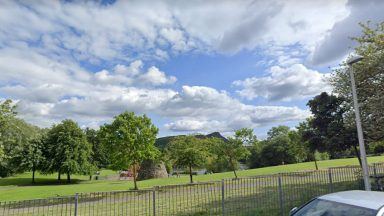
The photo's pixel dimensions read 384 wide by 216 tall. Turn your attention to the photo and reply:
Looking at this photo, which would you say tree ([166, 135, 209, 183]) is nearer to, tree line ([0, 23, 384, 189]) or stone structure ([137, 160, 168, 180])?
tree line ([0, 23, 384, 189])

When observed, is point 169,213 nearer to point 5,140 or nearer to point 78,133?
point 5,140

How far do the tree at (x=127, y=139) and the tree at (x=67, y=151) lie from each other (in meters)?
28.6

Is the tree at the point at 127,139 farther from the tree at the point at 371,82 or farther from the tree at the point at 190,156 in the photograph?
the tree at the point at 371,82

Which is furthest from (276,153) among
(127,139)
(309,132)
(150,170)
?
(127,139)

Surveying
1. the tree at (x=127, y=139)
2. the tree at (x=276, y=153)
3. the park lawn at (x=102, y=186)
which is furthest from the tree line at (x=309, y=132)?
the tree at (x=276, y=153)

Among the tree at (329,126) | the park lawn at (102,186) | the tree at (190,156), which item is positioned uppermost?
the tree at (329,126)

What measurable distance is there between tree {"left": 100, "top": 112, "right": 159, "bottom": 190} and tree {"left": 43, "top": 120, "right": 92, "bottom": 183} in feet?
93.9

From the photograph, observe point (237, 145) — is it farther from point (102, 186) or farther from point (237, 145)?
point (102, 186)

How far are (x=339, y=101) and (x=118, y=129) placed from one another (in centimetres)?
1494

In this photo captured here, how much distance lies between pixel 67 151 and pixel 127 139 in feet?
101

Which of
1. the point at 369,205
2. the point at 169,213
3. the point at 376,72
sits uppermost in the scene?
the point at 376,72

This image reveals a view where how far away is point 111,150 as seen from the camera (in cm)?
2558

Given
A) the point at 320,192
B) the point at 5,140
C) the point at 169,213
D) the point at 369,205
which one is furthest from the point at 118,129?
the point at 369,205

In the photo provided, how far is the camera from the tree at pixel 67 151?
52.2 meters
